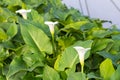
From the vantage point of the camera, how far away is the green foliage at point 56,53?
157 centimetres

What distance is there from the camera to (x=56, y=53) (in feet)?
6.00

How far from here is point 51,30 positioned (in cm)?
181

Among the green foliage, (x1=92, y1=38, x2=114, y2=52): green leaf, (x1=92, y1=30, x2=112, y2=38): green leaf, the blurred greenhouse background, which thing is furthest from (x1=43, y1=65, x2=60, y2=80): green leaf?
the blurred greenhouse background

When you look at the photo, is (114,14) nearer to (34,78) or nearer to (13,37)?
(13,37)

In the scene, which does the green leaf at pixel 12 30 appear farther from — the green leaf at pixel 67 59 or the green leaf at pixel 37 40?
the green leaf at pixel 67 59

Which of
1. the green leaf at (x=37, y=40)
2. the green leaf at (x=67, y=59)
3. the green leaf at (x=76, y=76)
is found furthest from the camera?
the green leaf at (x=37, y=40)

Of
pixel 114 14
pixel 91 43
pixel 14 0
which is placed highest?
pixel 14 0

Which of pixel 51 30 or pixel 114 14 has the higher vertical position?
pixel 51 30

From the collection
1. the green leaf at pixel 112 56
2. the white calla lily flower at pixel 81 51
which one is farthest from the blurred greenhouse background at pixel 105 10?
the white calla lily flower at pixel 81 51

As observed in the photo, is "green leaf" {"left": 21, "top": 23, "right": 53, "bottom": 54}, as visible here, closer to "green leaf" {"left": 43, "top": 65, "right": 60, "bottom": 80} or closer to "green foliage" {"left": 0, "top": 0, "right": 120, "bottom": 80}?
"green foliage" {"left": 0, "top": 0, "right": 120, "bottom": 80}

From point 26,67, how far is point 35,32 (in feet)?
0.64

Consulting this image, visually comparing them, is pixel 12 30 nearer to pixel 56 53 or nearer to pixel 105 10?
pixel 56 53

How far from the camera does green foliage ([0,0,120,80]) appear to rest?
157cm

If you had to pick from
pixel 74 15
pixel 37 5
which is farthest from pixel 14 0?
pixel 74 15
